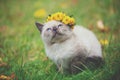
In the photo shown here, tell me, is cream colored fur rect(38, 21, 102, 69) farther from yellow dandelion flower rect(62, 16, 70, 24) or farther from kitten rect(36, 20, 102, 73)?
yellow dandelion flower rect(62, 16, 70, 24)

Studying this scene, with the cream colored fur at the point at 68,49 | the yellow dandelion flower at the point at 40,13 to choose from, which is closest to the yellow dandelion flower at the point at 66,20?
the cream colored fur at the point at 68,49

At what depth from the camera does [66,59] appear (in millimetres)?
3723

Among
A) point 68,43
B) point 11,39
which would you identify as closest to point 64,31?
point 68,43

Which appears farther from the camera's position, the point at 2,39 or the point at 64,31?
the point at 2,39

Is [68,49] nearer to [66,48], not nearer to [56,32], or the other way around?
[66,48]

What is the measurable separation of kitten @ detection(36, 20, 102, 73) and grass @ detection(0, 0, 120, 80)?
5.2 inches

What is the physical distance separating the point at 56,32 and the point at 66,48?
230mm

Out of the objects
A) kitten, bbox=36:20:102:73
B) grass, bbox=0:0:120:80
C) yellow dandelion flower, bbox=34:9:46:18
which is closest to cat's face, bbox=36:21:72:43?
kitten, bbox=36:20:102:73

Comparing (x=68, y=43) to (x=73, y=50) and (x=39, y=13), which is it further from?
(x=39, y=13)

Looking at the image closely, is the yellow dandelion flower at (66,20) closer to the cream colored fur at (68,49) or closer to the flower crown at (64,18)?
the flower crown at (64,18)

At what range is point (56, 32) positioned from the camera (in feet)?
12.2

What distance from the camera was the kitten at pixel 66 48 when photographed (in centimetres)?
371

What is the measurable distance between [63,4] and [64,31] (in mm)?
3373

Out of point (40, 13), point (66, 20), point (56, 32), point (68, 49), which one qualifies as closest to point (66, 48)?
point (68, 49)
